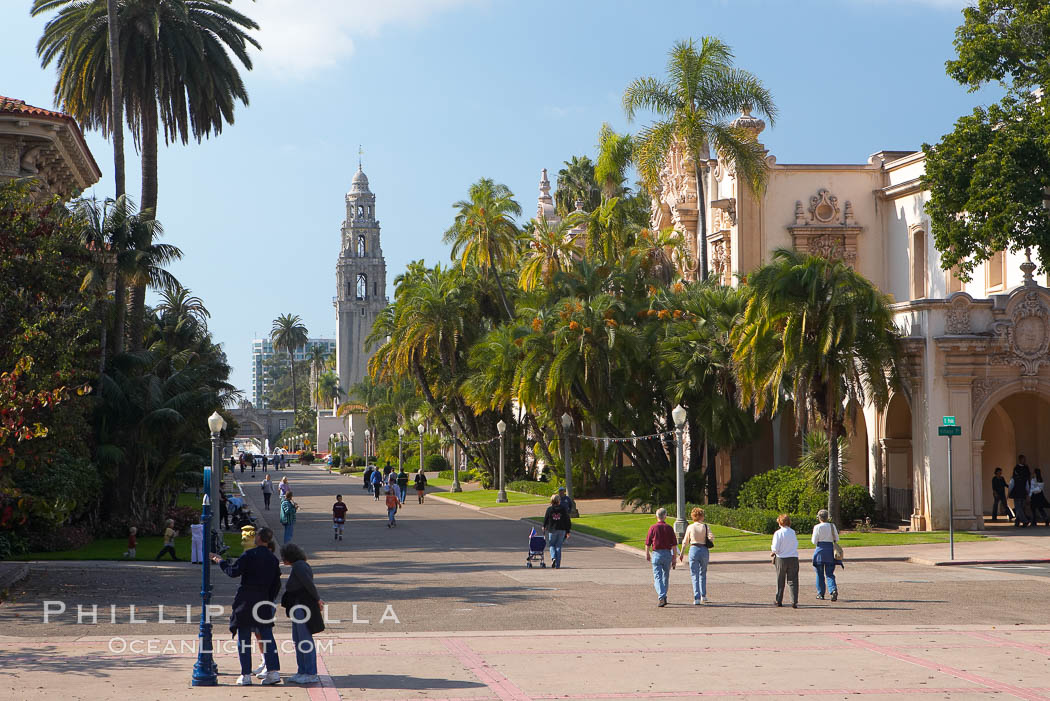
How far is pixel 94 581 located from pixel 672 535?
11.6m

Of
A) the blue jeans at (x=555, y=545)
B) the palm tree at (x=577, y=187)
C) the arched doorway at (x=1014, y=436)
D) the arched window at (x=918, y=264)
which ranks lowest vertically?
the blue jeans at (x=555, y=545)

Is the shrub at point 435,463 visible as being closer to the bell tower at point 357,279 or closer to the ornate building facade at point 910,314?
the ornate building facade at point 910,314

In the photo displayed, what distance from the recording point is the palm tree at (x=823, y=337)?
96.9 feet

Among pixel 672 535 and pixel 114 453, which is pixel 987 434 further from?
pixel 114 453

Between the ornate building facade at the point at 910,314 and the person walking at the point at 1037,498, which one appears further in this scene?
the person walking at the point at 1037,498

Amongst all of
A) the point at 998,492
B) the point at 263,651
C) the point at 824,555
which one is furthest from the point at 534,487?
the point at 263,651

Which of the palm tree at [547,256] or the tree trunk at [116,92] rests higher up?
the tree trunk at [116,92]

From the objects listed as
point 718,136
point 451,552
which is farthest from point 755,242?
point 451,552

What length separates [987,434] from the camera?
38438mm

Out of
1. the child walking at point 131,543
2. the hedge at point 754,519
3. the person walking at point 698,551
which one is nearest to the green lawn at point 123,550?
the child walking at point 131,543

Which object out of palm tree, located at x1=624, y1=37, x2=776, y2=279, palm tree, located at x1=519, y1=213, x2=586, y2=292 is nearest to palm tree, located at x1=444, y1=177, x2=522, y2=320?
palm tree, located at x1=519, y1=213, x2=586, y2=292

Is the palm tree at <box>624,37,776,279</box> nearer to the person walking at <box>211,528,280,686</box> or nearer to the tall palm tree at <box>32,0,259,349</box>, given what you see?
the tall palm tree at <box>32,0,259,349</box>

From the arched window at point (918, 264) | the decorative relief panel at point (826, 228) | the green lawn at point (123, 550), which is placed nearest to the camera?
the green lawn at point (123, 550)

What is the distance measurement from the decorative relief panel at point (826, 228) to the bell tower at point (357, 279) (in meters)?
111
